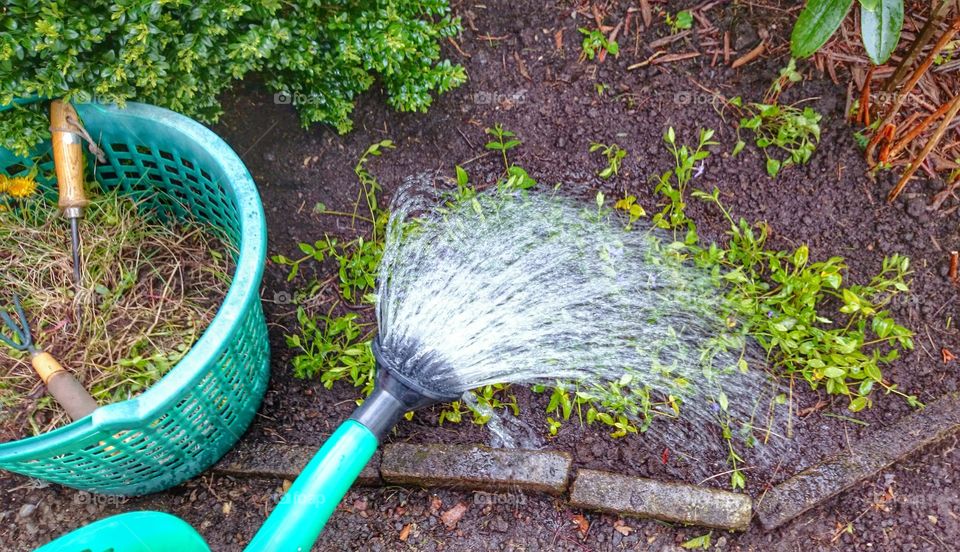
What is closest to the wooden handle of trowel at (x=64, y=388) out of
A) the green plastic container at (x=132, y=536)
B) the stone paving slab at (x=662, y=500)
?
the green plastic container at (x=132, y=536)

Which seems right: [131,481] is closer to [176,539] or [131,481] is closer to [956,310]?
[176,539]

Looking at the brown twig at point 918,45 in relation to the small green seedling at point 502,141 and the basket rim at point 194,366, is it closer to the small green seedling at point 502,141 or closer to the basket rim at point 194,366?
the small green seedling at point 502,141

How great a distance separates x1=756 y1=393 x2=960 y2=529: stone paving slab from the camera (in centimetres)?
186

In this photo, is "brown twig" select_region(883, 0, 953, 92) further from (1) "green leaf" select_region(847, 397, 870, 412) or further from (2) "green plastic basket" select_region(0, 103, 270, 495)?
(2) "green plastic basket" select_region(0, 103, 270, 495)

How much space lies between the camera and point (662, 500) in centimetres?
185

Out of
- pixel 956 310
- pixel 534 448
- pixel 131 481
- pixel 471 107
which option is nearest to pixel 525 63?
pixel 471 107

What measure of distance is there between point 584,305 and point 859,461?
2.70 feet

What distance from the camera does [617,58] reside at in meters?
2.25

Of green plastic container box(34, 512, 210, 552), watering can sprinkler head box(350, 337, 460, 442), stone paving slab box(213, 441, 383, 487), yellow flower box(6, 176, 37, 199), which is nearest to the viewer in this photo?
green plastic container box(34, 512, 210, 552)

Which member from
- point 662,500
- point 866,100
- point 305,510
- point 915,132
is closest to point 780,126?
point 866,100

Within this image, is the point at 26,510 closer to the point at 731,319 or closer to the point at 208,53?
the point at 208,53

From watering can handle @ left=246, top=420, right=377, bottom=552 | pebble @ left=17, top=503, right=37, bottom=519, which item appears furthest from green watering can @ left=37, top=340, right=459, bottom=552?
pebble @ left=17, top=503, right=37, bottom=519

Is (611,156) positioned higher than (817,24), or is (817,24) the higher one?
(817,24)

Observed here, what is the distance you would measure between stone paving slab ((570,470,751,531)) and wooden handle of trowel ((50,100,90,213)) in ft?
4.68
